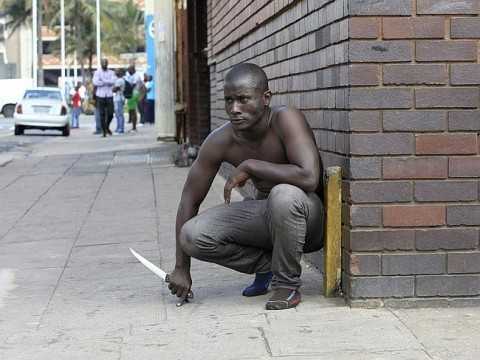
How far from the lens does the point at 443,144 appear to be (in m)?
5.52

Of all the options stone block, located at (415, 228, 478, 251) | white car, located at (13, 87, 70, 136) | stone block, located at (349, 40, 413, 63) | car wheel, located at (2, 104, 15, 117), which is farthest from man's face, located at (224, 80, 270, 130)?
car wheel, located at (2, 104, 15, 117)

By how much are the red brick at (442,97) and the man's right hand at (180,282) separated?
62.8 inches

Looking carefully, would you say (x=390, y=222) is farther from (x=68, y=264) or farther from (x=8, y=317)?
(x=68, y=264)

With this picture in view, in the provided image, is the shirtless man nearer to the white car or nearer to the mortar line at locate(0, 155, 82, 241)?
the mortar line at locate(0, 155, 82, 241)

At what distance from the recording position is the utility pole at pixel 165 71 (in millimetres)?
22938

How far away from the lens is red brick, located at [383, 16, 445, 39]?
5.43 m

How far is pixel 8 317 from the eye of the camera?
5867 mm

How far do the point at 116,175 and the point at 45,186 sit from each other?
1.46 m

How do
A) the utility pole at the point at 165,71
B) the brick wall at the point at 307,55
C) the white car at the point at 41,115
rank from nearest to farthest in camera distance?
the brick wall at the point at 307,55, the utility pole at the point at 165,71, the white car at the point at 41,115

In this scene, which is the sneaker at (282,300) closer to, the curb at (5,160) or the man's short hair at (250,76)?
the man's short hair at (250,76)

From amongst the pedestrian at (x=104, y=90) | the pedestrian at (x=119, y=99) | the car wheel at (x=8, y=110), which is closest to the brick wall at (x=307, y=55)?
the pedestrian at (x=104, y=90)

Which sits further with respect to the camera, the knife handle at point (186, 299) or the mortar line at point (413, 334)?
the knife handle at point (186, 299)

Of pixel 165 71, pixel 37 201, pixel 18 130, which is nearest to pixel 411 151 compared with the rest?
pixel 37 201

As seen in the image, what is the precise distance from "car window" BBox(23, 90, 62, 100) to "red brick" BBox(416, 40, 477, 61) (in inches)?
1019
